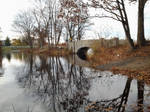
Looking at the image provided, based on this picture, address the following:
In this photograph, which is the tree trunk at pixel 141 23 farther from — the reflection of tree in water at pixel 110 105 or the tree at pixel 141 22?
the reflection of tree in water at pixel 110 105

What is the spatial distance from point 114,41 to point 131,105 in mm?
15815

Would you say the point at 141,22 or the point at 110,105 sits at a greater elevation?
the point at 141,22

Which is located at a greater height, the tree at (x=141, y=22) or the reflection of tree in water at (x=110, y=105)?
the tree at (x=141, y=22)

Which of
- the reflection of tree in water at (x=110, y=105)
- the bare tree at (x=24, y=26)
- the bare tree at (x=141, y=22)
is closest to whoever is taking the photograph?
the reflection of tree in water at (x=110, y=105)

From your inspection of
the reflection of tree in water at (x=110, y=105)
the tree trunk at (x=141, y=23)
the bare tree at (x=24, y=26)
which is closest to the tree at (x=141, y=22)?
the tree trunk at (x=141, y=23)

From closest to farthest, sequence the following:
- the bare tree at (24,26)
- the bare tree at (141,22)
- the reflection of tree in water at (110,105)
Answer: the reflection of tree in water at (110,105) < the bare tree at (141,22) < the bare tree at (24,26)

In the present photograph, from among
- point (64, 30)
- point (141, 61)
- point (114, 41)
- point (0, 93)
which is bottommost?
point (0, 93)

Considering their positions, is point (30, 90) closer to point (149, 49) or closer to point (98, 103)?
point (98, 103)

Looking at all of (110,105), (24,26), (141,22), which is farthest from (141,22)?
(24,26)

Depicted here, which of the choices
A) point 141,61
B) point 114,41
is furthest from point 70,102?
point 114,41

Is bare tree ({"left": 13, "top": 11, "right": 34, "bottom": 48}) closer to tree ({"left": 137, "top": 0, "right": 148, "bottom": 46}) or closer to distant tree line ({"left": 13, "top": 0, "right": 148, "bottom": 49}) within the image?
distant tree line ({"left": 13, "top": 0, "right": 148, "bottom": 49})

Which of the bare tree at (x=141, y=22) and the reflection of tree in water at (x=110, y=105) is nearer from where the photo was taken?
the reflection of tree in water at (x=110, y=105)

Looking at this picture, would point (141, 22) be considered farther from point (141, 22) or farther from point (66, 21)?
point (66, 21)

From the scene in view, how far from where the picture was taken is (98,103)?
4223mm
